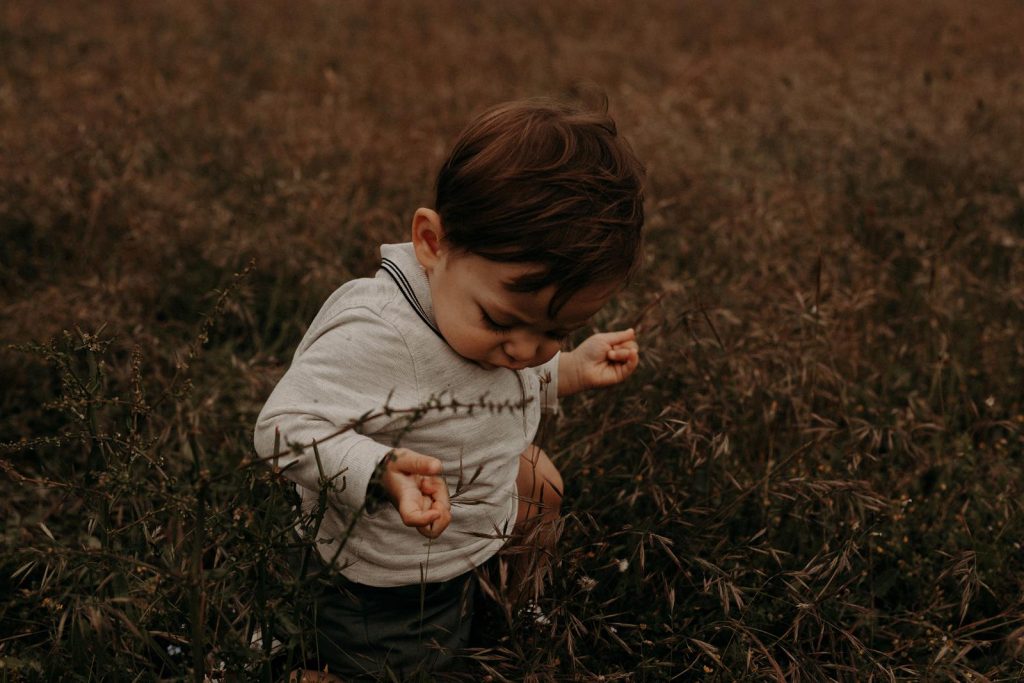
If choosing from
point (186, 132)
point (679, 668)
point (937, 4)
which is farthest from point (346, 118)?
point (937, 4)

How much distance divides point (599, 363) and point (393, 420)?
719 millimetres

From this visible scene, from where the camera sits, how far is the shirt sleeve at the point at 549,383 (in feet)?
7.18

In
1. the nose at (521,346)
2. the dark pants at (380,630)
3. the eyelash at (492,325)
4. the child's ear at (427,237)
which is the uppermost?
the child's ear at (427,237)

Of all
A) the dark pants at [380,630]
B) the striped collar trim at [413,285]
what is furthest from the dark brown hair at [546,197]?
the dark pants at [380,630]

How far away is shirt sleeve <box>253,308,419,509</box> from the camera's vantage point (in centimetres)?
164

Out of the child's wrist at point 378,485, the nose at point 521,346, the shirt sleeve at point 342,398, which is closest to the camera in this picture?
the child's wrist at point 378,485

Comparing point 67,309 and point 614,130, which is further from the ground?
point 614,130

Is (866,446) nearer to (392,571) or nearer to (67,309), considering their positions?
(392,571)

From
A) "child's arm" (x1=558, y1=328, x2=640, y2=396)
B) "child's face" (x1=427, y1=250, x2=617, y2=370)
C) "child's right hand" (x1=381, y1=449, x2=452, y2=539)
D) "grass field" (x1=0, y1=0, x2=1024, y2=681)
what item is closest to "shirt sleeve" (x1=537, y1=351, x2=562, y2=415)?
"child's arm" (x1=558, y1=328, x2=640, y2=396)

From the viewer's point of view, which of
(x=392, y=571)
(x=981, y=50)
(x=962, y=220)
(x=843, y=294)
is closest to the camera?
(x=392, y=571)

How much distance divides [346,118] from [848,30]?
451 centimetres

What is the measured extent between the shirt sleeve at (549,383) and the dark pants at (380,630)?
464mm

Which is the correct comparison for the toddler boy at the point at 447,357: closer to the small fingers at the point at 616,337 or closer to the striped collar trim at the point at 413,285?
the striped collar trim at the point at 413,285

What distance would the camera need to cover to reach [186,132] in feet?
14.8
